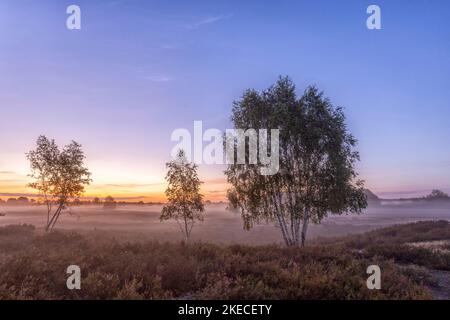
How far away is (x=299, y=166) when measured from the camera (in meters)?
27.9

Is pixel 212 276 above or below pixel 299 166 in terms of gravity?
below

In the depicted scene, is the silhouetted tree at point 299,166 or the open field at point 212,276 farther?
the silhouetted tree at point 299,166

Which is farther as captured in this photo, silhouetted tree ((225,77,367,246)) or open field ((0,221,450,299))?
silhouetted tree ((225,77,367,246))

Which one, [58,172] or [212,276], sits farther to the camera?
[58,172]

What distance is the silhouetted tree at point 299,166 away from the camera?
27.0 metres

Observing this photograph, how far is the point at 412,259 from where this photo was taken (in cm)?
2227

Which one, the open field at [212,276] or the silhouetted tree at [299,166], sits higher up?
the silhouetted tree at [299,166]

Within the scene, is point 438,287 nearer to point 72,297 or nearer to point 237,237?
point 72,297

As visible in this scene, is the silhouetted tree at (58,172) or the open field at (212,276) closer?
the open field at (212,276)

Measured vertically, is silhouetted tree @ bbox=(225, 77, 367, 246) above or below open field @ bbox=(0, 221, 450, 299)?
above

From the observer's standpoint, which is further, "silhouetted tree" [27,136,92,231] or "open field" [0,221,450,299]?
"silhouetted tree" [27,136,92,231]

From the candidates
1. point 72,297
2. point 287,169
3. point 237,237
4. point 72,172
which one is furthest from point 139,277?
point 237,237

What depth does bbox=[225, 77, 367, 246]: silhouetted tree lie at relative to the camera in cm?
2698
